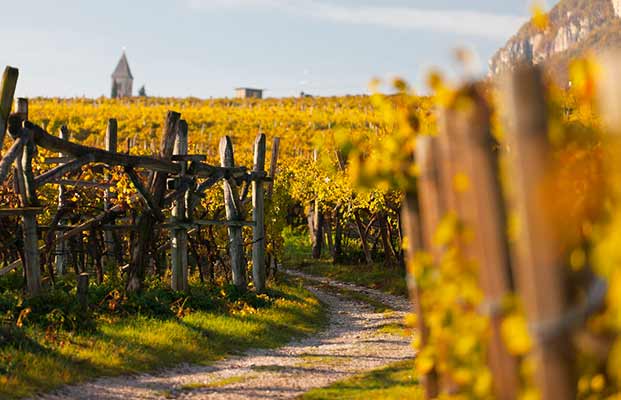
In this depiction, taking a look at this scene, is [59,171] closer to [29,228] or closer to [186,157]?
[29,228]

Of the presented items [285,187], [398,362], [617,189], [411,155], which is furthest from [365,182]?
[285,187]

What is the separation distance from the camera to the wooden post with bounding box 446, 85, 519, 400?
3441mm

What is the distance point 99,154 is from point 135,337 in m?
3.42

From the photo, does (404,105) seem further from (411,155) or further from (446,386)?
(446,386)

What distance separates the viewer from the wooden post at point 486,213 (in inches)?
135

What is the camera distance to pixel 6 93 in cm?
1200

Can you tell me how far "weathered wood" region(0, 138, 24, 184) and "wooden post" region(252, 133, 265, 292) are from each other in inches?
376

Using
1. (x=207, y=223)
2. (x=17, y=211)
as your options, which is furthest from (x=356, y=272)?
(x=17, y=211)

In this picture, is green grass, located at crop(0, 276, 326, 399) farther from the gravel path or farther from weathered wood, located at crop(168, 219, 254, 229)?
weathered wood, located at crop(168, 219, 254, 229)

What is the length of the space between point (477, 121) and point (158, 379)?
8895 mm

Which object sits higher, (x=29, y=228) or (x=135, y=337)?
(x=29, y=228)

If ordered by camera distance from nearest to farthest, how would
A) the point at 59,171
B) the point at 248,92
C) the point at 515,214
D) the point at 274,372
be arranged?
the point at 515,214 → the point at 274,372 → the point at 59,171 → the point at 248,92

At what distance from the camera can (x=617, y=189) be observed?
9.62ft

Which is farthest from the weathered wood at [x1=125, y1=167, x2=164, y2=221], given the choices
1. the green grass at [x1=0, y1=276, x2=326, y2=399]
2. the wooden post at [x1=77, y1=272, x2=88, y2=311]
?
the wooden post at [x1=77, y1=272, x2=88, y2=311]
